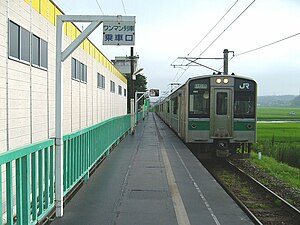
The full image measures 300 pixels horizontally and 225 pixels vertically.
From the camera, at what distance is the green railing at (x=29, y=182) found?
362cm

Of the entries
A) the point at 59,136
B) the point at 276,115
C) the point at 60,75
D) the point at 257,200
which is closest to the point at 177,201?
the point at 59,136

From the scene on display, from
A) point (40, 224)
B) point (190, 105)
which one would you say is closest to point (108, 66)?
point (190, 105)

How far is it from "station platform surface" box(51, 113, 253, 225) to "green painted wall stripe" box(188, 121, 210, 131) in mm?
3573

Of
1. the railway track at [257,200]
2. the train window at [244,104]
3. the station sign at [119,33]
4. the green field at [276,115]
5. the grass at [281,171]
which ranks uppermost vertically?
the station sign at [119,33]

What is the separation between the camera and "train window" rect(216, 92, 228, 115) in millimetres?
13562

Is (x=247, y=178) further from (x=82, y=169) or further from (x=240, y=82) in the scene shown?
(x=82, y=169)

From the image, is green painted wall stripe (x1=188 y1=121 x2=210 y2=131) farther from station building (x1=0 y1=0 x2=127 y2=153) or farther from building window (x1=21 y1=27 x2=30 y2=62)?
building window (x1=21 y1=27 x2=30 y2=62)

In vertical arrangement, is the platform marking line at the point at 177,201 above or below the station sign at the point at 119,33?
below

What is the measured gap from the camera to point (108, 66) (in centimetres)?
2297

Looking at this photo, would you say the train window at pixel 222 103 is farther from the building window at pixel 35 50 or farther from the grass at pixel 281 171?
the building window at pixel 35 50

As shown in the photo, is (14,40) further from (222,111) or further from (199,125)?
(222,111)

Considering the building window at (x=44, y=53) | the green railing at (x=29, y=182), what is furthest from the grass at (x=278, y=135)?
the green railing at (x=29, y=182)

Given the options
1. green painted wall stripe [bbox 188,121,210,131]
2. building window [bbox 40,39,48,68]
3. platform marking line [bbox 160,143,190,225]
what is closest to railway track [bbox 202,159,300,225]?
platform marking line [bbox 160,143,190,225]

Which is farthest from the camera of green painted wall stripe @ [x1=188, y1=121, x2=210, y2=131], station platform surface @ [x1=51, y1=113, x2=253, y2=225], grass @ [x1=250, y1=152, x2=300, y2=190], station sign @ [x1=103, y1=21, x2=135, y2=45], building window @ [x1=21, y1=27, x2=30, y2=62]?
green painted wall stripe @ [x1=188, y1=121, x2=210, y2=131]
